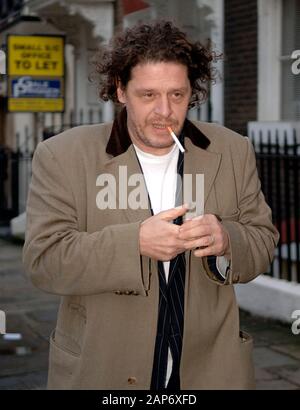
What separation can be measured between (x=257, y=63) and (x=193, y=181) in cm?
631

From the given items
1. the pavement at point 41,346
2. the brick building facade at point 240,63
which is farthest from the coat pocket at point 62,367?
the brick building facade at point 240,63

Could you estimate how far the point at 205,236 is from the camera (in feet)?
6.83

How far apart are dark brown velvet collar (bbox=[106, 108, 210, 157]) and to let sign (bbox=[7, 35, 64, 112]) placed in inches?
375

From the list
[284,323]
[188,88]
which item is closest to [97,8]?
[284,323]

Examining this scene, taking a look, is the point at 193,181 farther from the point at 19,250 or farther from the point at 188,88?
the point at 19,250

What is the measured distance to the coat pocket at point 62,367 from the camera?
2309mm

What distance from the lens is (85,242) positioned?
2133mm

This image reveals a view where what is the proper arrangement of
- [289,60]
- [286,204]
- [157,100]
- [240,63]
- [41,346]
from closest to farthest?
[157,100] < [41,346] < [286,204] < [289,60] < [240,63]

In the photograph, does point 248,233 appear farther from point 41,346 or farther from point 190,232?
point 41,346

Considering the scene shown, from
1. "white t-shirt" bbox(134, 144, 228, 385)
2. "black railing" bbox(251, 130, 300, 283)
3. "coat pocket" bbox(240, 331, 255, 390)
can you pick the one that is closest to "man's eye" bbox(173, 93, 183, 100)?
"white t-shirt" bbox(134, 144, 228, 385)

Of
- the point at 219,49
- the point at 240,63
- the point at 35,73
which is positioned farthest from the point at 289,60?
the point at 35,73

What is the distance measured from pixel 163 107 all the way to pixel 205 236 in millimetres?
439

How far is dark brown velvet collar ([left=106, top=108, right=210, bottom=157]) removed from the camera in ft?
7.61

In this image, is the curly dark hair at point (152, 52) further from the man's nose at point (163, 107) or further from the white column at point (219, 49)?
the white column at point (219, 49)
